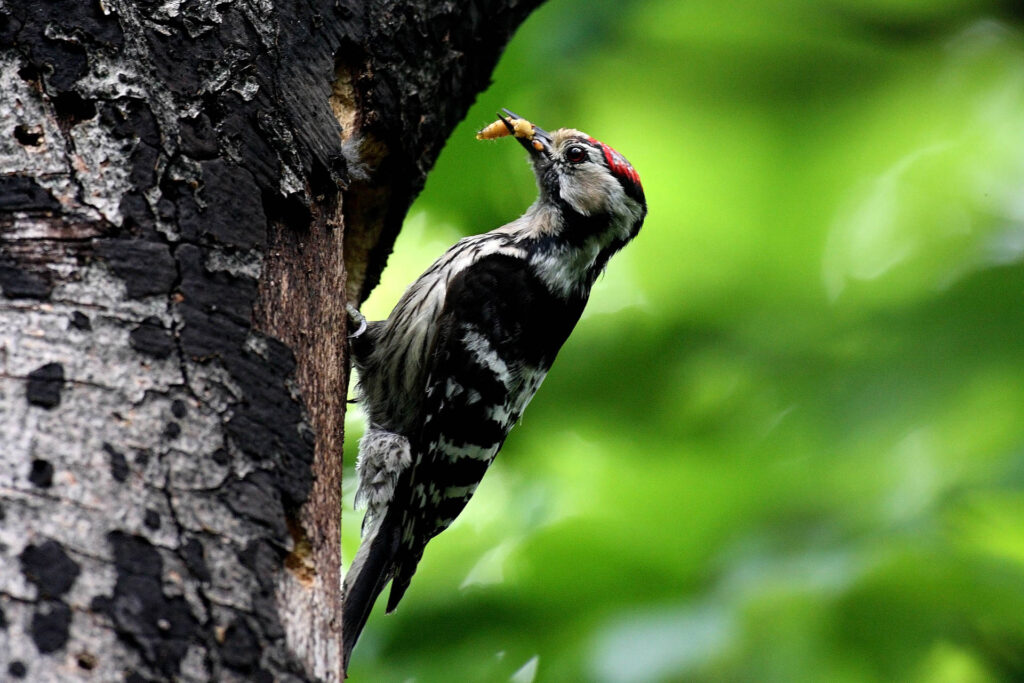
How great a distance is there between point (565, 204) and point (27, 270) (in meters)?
2.30

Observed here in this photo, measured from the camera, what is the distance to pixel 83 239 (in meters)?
1.58

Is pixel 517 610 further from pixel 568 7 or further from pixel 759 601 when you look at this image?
pixel 568 7

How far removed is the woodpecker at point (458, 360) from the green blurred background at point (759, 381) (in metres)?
0.11

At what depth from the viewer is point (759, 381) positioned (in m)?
2.96

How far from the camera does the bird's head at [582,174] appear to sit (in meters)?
3.47

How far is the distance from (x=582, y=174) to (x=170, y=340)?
7.44 ft

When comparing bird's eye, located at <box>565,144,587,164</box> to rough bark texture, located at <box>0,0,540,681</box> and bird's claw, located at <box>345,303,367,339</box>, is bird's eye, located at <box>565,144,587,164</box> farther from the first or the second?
rough bark texture, located at <box>0,0,540,681</box>

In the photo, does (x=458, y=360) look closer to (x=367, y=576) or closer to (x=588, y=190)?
(x=367, y=576)

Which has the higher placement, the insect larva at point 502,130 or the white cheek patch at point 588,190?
the insect larva at point 502,130

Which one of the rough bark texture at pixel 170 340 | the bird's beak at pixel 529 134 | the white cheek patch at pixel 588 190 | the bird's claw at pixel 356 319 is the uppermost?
the bird's beak at pixel 529 134

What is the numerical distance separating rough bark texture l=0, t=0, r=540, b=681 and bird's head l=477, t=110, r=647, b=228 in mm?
1426

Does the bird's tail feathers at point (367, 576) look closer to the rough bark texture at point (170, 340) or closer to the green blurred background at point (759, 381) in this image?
the green blurred background at point (759, 381)

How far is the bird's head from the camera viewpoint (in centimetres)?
347

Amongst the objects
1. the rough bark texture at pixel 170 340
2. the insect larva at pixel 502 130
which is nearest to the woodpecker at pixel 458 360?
the insect larva at pixel 502 130
